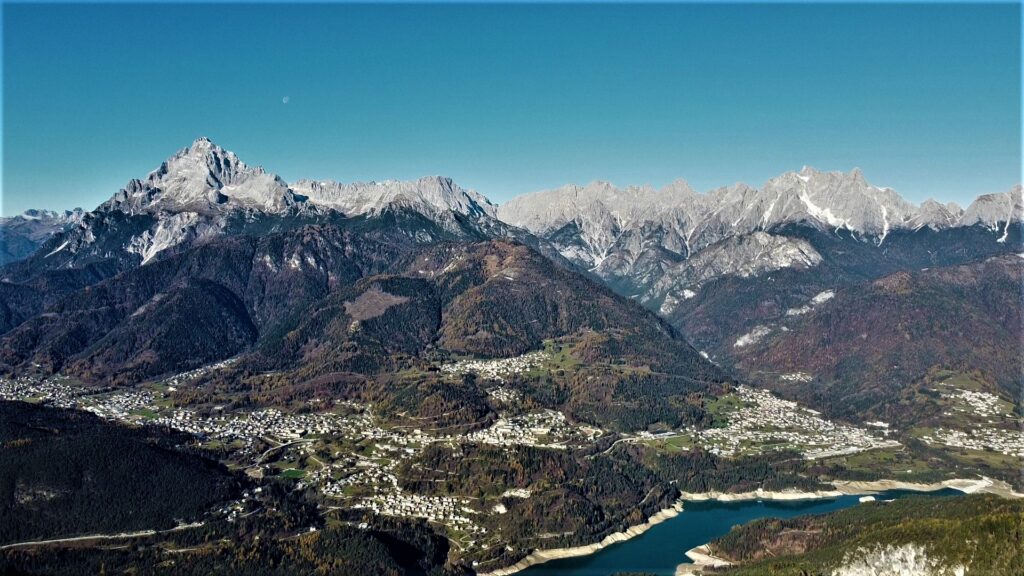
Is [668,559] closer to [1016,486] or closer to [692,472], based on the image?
[692,472]

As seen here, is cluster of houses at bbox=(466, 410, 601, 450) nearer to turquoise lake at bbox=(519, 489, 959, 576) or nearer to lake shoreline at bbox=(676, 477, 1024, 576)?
lake shoreline at bbox=(676, 477, 1024, 576)

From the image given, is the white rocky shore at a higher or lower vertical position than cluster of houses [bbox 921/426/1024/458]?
lower

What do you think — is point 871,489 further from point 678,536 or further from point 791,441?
point 678,536

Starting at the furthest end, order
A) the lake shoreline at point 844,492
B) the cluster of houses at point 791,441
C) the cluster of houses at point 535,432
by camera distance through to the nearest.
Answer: the cluster of houses at point 791,441 → the cluster of houses at point 535,432 → the lake shoreline at point 844,492

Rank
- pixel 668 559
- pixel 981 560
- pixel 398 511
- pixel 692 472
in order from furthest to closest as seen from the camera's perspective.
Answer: pixel 692 472, pixel 398 511, pixel 668 559, pixel 981 560

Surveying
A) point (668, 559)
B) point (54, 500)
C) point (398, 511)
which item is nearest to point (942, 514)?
point (668, 559)

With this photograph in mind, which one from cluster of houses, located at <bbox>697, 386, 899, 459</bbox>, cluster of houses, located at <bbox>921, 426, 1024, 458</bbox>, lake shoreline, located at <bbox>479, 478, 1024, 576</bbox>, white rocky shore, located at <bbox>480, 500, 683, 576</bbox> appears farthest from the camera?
cluster of houses, located at <bbox>921, 426, 1024, 458</bbox>

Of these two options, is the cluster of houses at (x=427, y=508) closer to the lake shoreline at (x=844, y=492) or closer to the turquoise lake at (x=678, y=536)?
the turquoise lake at (x=678, y=536)

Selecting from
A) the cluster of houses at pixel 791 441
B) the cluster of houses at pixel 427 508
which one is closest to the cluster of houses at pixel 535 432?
the cluster of houses at pixel 791 441

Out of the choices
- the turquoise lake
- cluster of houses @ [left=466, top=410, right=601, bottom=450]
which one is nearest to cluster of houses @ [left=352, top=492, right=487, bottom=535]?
the turquoise lake
